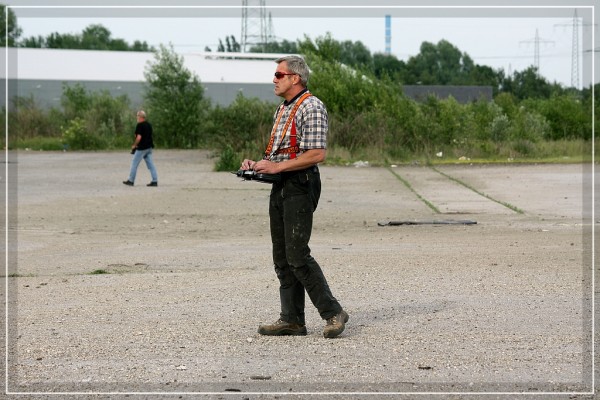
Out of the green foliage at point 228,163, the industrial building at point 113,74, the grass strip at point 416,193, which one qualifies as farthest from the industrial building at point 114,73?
the grass strip at point 416,193

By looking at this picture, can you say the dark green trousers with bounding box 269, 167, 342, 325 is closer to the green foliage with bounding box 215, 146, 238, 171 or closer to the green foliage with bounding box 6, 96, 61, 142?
the green foliage with bounding box 215, 146, 238, 171

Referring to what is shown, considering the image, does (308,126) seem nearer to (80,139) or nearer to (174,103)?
(80,139)

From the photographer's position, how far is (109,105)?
185 ft

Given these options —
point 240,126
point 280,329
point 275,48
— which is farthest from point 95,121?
point 280,329

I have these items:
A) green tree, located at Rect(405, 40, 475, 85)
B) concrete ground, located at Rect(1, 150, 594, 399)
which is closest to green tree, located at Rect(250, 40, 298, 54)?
green tree, located at Rect(405, 40, 475, 85)

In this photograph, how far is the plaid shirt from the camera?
24.6 feet

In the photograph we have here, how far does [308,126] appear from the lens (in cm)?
754

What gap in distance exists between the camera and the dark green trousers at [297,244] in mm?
7605

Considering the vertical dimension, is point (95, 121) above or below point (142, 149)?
above

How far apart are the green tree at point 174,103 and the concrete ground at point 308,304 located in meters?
30.8

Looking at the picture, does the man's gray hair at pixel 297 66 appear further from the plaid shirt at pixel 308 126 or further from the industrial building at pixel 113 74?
the industrial building at pixel 113 74

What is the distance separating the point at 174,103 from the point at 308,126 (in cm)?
4479

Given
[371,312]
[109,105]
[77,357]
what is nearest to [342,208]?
[371,312]

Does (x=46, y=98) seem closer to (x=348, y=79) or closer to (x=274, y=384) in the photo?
(x=348, y=79)
